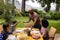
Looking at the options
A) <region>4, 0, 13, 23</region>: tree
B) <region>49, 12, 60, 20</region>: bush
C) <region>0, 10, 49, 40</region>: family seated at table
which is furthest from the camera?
<region>49, 12, 60, 20</region>: bush

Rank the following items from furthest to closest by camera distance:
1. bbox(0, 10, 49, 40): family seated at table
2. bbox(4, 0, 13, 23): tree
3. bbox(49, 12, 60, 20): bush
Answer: bbox(49, 12, 60, 20): bush < bbox(4, 0, 13, 23): tree < bbox(0, 10, 49, 40): family seated at table

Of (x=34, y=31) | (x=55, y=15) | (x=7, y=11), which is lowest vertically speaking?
(x=55, y=15)

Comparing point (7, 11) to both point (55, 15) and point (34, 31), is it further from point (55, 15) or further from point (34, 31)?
point (55, 15)

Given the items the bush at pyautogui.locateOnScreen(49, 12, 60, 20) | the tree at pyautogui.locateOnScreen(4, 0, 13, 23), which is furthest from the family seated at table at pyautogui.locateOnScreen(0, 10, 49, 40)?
the bush at pyautogui.locateOnScreen(49, 12, 60, 20)

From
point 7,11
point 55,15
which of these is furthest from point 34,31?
point 55,15

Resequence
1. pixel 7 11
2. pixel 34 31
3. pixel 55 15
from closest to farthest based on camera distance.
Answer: pixel 34 31
pixel 7 11
pixel 55 15

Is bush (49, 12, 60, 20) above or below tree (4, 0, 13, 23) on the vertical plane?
below

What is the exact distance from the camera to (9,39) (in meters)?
3.80

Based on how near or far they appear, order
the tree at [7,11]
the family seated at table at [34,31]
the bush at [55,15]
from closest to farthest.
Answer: the family seated at table at [34,31] → the tree at [7,11] → the bush at [55,15]

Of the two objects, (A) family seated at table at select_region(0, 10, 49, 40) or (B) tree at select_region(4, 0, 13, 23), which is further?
(B) tree at select_region(4, 0, 13, 23)

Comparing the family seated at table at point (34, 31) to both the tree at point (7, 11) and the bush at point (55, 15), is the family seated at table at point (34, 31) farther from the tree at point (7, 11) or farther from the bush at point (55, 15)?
the bush at point (55, 15)

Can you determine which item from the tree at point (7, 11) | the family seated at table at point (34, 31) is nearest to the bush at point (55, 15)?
the tree at point (7, 11)

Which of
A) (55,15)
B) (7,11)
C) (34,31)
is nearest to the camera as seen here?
(34,31)

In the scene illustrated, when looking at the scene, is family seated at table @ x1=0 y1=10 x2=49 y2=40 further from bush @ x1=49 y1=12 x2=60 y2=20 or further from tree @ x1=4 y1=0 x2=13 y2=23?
bush @ x1=49 y1=12 x2=60 y2=20
